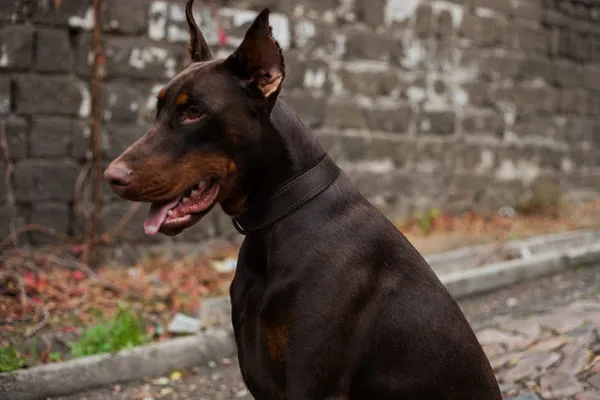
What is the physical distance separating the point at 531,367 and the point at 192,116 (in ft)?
8.52

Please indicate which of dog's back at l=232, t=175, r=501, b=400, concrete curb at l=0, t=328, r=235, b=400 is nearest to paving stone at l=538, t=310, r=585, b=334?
concrete curb at l=0, t=328, r=235, b=400

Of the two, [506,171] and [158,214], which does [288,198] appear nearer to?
[158,214]

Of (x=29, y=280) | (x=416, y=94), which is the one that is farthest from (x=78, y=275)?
(x=416, y=94)

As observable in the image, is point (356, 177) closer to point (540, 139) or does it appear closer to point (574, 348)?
point (540, 139)

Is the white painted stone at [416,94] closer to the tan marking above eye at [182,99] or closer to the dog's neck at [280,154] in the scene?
the dog's neck at [280,154]

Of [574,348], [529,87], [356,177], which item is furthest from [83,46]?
[529,87]

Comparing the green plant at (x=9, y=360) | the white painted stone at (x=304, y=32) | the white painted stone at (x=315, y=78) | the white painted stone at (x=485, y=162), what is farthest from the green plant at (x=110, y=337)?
the white painted stone at (x=485, y=162)

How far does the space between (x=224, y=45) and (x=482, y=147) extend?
3917 mm

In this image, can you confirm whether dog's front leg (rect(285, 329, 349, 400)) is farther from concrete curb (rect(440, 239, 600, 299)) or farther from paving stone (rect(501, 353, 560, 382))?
concrete curb (rect(440, 239, 600, 299))

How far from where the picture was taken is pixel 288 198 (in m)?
2.52

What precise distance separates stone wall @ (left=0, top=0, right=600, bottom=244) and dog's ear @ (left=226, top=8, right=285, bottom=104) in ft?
12.0

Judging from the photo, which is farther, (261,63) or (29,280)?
(29,280)

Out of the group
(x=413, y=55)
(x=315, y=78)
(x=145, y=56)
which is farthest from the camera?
(x=413, y=55)

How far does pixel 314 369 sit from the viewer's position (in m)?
2.34
